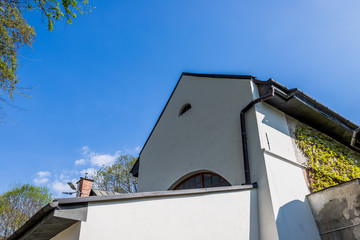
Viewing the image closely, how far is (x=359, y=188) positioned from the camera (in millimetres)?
4887

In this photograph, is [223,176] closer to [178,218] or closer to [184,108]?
[178,218]

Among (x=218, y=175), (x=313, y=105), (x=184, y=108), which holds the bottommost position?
(x=218, y=175)

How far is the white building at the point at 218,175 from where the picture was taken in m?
3.39

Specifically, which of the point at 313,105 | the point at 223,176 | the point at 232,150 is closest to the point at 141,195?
the point at 223,176

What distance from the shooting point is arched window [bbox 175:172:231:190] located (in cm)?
664

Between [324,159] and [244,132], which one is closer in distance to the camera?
[244,132]

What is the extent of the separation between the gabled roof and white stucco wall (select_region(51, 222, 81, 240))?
17.1ft

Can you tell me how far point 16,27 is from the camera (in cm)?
434

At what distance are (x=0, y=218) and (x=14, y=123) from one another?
18318mm

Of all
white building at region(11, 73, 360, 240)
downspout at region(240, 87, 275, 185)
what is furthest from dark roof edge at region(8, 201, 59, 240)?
downspout at region(240, 87, 275, 185)

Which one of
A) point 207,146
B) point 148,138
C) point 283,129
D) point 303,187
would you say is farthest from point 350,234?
point 148,138

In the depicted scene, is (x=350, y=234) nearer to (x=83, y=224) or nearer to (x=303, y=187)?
(x=303, y=187)

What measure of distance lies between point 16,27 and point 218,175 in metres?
5.45

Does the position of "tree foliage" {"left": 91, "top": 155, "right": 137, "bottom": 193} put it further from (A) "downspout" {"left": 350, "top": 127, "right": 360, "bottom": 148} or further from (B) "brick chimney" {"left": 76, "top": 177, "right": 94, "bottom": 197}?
(A) "downspout" {"left": 350, "top": 127, "right": 360, "bottom": 148}
